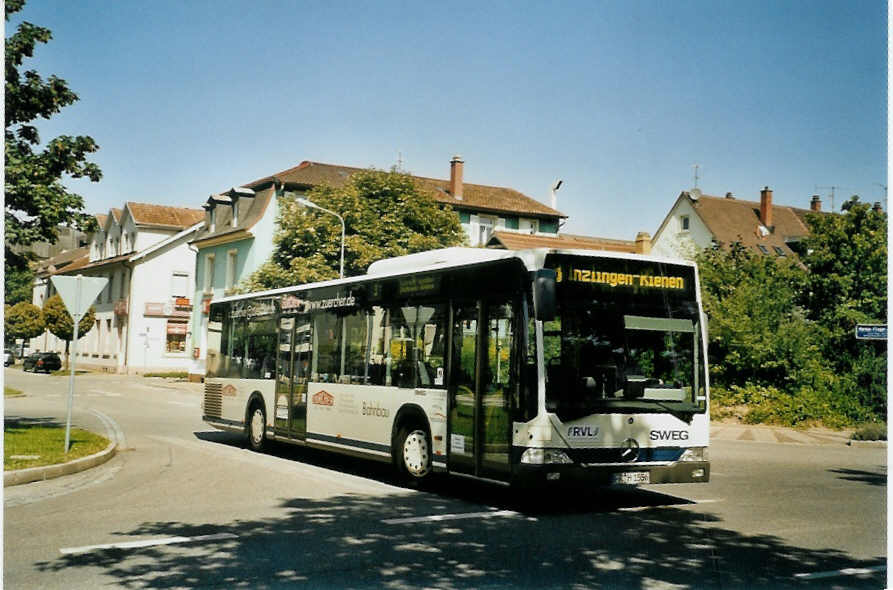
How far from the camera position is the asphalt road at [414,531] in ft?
22.2

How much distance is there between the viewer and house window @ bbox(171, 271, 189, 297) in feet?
195

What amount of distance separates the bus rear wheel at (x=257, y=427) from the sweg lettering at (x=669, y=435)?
8154mm

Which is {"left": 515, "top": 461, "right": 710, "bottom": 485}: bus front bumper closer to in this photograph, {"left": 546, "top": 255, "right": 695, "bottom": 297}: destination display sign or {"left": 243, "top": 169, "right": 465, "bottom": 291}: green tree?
{"left": 546, "top": 255, "right": 695, "bottom": 297}: destination display sign

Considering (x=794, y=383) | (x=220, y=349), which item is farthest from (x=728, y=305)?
(x=220, y=349)

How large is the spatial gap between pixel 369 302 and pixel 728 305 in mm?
15778

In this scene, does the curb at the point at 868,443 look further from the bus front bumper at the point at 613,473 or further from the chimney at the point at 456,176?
the chimney at the point at 456,176

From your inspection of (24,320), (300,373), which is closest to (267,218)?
(24,320)

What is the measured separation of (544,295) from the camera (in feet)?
31.1

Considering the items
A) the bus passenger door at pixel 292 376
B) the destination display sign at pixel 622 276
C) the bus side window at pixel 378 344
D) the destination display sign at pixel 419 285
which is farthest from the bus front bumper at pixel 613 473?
the bus passenger door at pixel 292 376

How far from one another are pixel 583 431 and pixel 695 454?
148cm

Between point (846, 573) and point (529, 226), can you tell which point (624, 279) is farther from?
point (529, 226)

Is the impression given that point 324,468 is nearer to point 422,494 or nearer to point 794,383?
point 422,494

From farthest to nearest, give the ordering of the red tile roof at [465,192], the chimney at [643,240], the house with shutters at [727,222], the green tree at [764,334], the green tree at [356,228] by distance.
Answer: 1. the house with shutters at [727,222]
2. the red tile roof at [465,192]
3. the chimney at [643,240]
4. the green tree at [356,228]
5. the green tree at [764,334]

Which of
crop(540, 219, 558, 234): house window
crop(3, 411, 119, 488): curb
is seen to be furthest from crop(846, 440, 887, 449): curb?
crop(540, 219, 558, 234): house window
